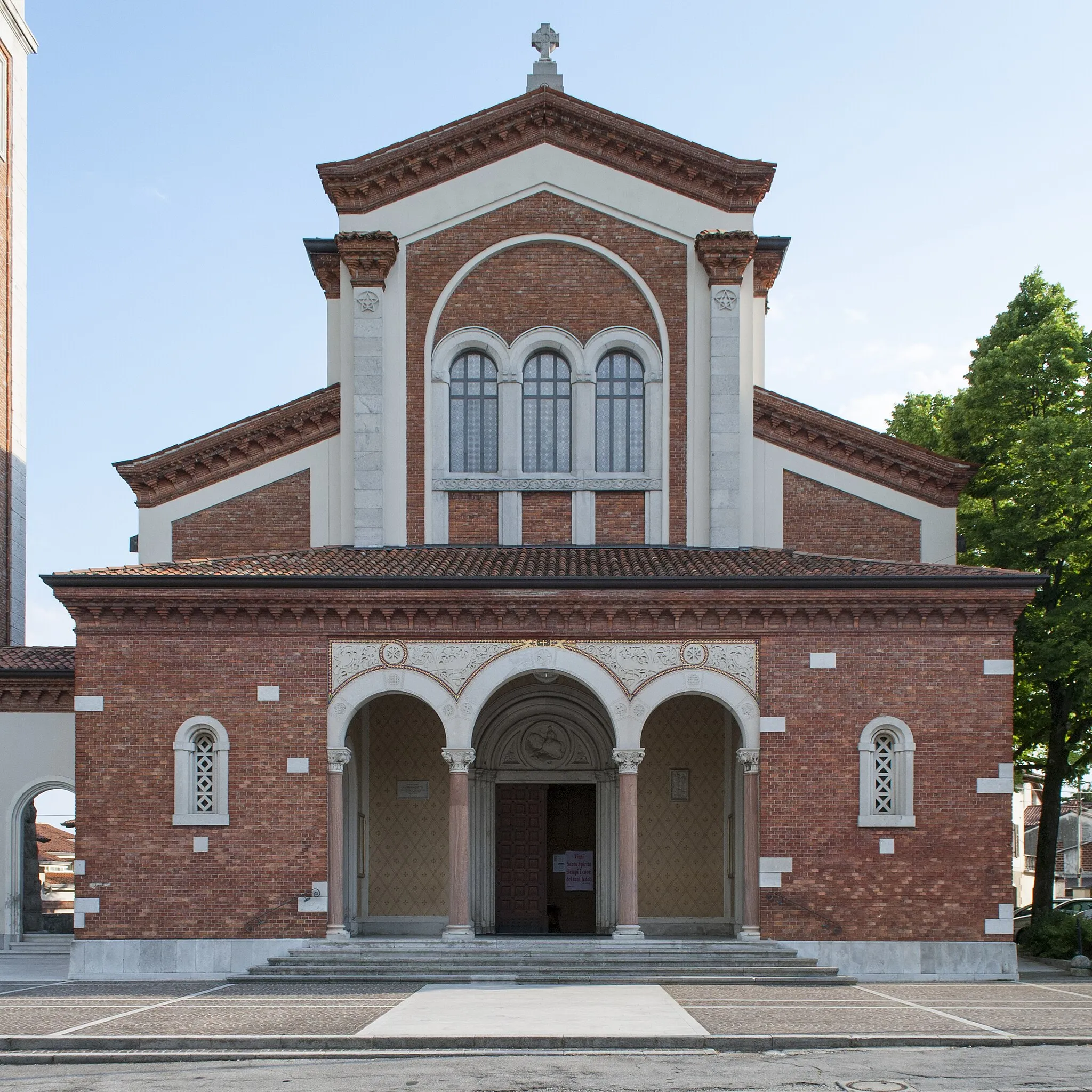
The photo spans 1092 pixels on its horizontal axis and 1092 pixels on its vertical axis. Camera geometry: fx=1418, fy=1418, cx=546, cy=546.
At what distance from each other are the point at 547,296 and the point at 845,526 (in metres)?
6.83

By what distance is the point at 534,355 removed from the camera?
25.9m

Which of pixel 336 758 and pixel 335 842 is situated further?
pixel 336 758

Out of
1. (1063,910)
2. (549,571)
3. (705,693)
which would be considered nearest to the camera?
(705,693)

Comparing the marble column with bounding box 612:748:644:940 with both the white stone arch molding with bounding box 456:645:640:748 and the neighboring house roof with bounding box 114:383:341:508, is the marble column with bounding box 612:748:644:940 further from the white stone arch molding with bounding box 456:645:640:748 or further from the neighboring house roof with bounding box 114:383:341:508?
the neighboring house roof with bounding box 114:383:341:508

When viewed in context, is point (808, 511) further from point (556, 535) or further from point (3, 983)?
point (3, 983)

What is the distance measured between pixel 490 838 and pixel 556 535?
5.52 metres

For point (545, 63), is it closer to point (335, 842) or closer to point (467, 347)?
point (467, 347)

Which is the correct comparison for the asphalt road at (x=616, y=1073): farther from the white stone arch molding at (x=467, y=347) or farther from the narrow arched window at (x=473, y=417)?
the white stone arch molding at (x=467, y=347)

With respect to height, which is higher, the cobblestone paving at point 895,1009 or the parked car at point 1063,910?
the cobblestone paving at point 895,1009

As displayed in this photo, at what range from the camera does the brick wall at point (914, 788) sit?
21922mm

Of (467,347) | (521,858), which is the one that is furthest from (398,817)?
(467,347)

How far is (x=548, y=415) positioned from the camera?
25781 millimetres

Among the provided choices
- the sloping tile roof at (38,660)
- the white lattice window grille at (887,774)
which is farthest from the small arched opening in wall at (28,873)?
the white lattice window grille at (887,774)

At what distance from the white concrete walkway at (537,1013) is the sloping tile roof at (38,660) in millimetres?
10330
